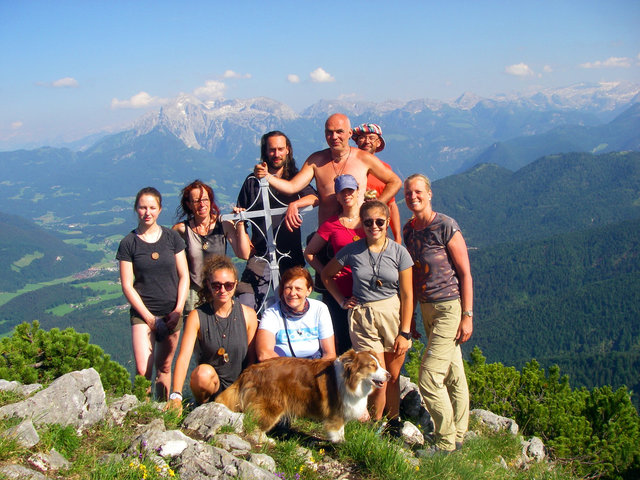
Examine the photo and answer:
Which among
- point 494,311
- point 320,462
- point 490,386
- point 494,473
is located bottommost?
point 494,311

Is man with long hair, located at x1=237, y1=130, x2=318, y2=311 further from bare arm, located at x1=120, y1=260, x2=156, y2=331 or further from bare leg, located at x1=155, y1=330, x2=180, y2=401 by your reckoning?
bare arm, located at x1=120, y1=260, x2=156, y2=331

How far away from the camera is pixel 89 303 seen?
14525 cm

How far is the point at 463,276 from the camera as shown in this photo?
5.48 m

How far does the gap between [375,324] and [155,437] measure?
259cm

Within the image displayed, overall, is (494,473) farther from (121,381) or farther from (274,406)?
(121,381)

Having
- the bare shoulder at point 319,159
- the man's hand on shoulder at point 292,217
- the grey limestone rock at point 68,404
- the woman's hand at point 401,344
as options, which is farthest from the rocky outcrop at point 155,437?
the bare shoulder at point 319,159

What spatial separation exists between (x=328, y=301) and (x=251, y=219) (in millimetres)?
1701

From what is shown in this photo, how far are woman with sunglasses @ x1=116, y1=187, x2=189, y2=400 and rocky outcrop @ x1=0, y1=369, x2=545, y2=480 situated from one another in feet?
4.08

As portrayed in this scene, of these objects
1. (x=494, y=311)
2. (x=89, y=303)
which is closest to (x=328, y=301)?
(x=494, y=311)

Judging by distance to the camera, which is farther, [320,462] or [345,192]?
[345,192]

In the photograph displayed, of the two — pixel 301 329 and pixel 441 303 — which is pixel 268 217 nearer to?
pixel 301 329

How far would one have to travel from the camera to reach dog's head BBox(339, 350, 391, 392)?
466 cm

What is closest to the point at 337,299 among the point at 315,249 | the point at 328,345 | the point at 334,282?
the point at 334,282

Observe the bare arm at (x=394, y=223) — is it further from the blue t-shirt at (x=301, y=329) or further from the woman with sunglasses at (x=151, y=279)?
the woman with sunglasses at (x=151, y=279)
